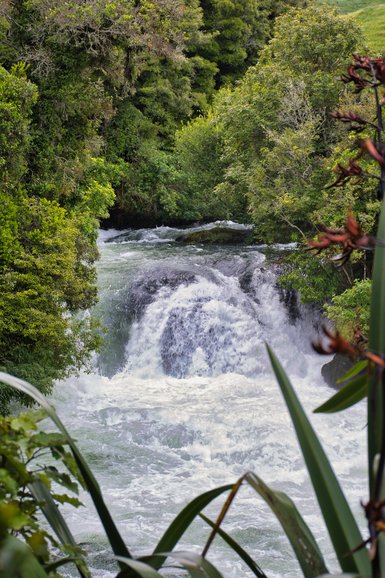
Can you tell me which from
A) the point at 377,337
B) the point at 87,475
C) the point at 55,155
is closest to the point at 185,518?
the point at 87,475

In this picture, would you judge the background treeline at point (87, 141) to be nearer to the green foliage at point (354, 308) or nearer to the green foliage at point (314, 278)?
the green foliage at point (314, 278)

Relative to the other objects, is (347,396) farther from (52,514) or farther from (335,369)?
(335,369)

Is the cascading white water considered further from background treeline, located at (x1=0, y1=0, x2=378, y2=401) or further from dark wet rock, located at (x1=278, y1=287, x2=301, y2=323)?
background treeline, located at (x1=0, y1=0, x2=378, y2=401)

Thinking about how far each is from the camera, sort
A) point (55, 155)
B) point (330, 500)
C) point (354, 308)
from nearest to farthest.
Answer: point (330, 500) < point (354, 308) < point (55, 155)

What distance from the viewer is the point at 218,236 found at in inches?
858

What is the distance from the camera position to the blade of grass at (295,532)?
157cm

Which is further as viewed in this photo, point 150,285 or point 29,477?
point 150,285

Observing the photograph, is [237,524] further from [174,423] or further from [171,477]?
[174,423]

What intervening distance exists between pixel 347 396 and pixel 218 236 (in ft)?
66.5

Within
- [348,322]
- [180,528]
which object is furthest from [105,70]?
[180,528]

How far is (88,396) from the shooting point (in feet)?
44.8

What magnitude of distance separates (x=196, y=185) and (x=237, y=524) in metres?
16.2

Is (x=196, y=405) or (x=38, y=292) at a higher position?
(x=38, y=292)

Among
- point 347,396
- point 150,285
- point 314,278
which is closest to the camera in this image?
point 347,396
